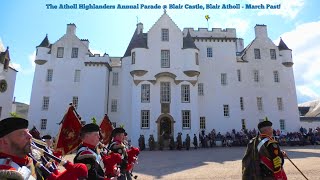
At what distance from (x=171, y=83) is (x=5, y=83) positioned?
64.0ft

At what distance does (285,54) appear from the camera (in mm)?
38531

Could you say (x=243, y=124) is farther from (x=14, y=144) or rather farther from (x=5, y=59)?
(x=14, y=144)

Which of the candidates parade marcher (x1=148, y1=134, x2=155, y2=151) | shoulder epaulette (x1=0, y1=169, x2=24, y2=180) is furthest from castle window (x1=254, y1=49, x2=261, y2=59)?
shoulder epaulette (x1=0, y1=169, x2=24, y2=180)

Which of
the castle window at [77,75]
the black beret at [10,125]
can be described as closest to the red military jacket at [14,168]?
the black beret at [10,125]

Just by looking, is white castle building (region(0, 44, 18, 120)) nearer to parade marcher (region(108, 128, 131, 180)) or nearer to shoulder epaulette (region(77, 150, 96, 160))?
parade marcher (region(108, 128, 131, 180))

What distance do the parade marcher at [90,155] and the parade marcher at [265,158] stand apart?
10.5ft

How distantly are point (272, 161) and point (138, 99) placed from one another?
89.1 feet

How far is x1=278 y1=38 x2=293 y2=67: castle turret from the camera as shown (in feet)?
125

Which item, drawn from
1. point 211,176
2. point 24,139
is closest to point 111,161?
point 24,139

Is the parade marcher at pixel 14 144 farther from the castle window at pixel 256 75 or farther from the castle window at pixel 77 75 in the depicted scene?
the castle window at pixel 256 75

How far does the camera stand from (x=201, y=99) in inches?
1385

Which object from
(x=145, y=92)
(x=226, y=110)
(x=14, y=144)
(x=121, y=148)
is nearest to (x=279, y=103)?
(x=226, y=110)

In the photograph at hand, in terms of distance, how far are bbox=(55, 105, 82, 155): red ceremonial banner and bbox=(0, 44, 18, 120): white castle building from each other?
29272 mm

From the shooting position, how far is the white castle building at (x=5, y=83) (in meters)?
31.4
